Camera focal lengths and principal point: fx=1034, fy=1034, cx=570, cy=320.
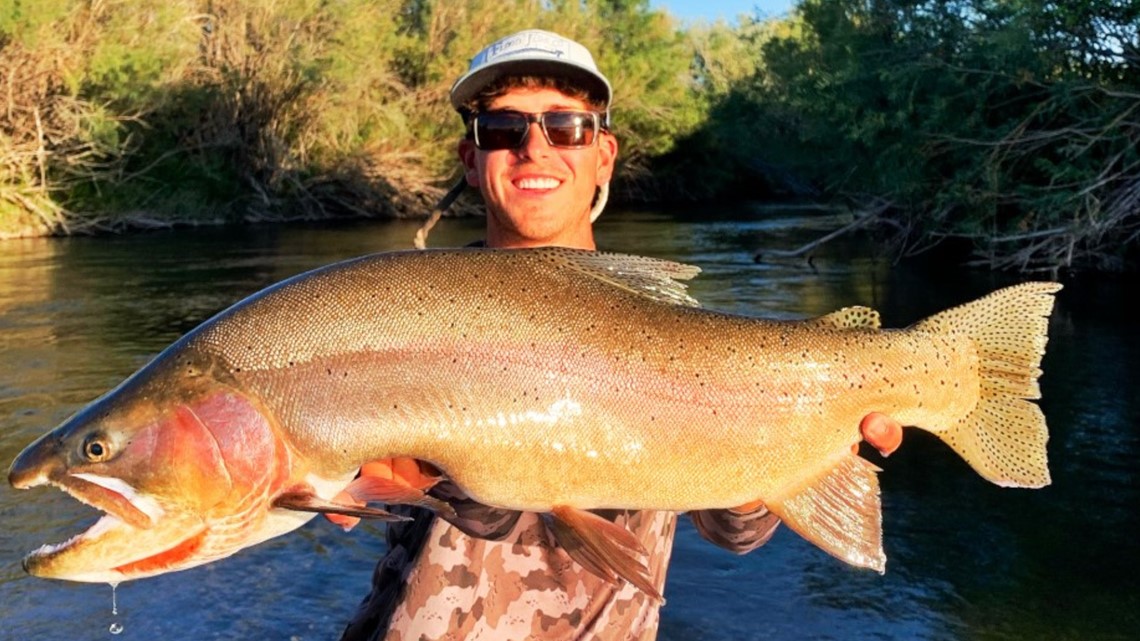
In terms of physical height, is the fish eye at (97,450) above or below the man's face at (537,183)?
below

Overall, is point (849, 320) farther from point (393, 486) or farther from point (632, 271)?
point (393, 486)

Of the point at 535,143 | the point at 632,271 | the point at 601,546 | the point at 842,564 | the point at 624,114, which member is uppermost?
the point at 624,114

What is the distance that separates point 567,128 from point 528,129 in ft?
0.38

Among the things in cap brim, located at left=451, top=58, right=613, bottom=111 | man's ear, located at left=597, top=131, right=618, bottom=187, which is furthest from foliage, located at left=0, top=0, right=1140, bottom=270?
cap brim, located at left=451, top=58, right=613, bottom=111

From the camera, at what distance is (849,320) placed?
260 cm

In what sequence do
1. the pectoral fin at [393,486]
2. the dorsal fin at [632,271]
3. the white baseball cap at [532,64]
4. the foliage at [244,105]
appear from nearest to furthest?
the pectoral fin at [393,486]
the dorsal fin at [632,271]
the white baseball cap at [532,64]
the foliage at [244,105]

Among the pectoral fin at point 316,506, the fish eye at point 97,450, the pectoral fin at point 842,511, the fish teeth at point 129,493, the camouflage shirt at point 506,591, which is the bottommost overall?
the camouflage shirt at point 506,591

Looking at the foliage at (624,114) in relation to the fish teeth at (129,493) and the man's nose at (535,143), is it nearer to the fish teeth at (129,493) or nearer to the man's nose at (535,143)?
the man's nose at (535,143)

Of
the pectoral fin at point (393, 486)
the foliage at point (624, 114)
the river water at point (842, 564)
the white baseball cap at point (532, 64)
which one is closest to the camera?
the pectoral fin at point (393, 486)

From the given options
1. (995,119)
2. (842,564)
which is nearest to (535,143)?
(842,564)

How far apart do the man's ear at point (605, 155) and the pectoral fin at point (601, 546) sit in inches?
52.1

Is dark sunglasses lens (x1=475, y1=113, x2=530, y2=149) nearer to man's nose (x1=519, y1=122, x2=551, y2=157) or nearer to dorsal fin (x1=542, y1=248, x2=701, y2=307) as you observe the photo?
man's nose (x1=519, y1=122, x2=551, y2=157)

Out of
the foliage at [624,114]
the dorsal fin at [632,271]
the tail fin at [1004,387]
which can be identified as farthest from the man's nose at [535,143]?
the foliage at [624,114]

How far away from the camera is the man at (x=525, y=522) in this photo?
272 cm
